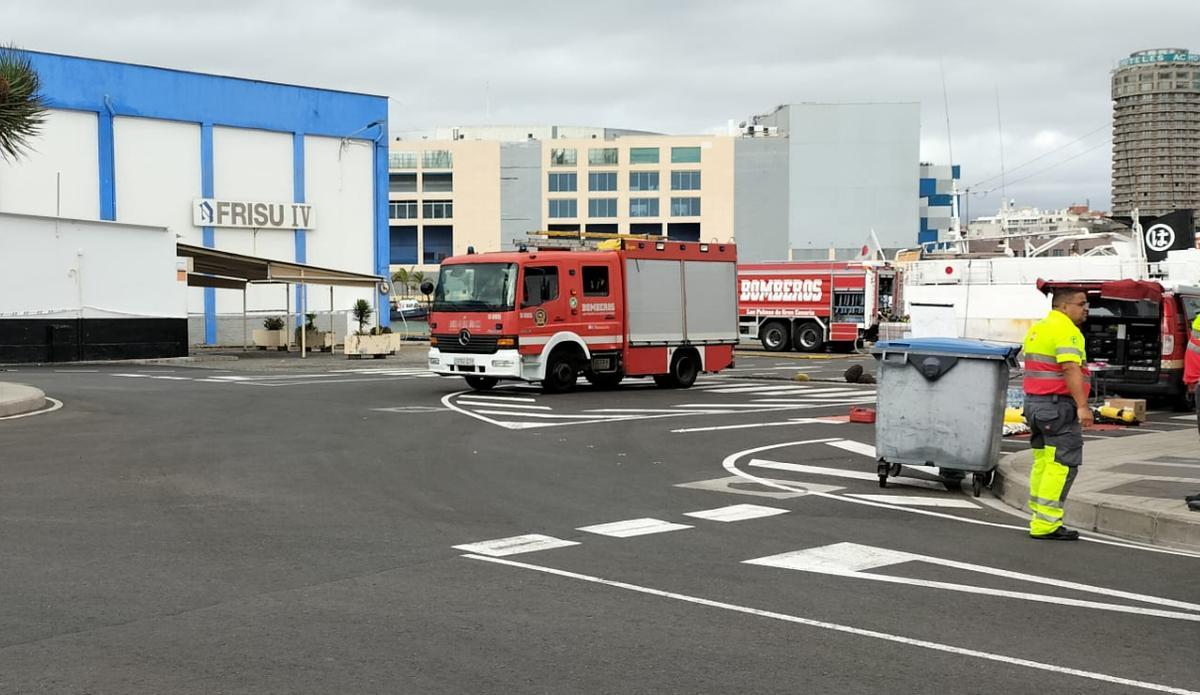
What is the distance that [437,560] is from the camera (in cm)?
800

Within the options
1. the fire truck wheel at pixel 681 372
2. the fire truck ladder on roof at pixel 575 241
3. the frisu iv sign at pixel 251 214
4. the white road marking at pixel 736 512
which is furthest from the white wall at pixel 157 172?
the white road marking at pixel 736 512

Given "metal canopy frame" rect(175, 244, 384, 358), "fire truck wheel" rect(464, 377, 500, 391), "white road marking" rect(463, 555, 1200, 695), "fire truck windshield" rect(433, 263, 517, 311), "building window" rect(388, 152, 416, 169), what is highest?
"building window" rect(388, 152, 416, 169)

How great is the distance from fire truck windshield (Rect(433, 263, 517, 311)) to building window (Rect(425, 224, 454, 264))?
106 m

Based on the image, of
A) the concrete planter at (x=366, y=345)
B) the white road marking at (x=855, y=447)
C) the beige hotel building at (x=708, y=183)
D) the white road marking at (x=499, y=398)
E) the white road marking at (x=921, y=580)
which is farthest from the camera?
the beige hotel building at (x=708, y=183)

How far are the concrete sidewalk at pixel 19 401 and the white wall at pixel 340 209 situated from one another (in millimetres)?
31250

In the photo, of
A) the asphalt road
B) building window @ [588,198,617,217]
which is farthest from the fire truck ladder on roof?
building window @ [588,198,617,217]

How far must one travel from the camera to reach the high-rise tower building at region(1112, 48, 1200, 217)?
16788 cm

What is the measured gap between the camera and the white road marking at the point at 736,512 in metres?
9.99

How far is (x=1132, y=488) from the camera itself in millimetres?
10703

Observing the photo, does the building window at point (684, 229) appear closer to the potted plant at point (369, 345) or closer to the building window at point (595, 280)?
the potted plant at point (369, 345)

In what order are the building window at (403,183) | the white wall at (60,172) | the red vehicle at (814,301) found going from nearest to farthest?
1. the red vehicle at (814,301)
2. the white wall at (60,172)
3. the building window at (403,183)

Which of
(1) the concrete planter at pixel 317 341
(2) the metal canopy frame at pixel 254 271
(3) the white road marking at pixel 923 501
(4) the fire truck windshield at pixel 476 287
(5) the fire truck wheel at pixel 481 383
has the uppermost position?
(2) the metal canopy frame at pixel 254 271

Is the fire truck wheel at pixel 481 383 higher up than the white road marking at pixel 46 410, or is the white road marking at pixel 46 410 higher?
the fire truck wheel at pixel 481 383

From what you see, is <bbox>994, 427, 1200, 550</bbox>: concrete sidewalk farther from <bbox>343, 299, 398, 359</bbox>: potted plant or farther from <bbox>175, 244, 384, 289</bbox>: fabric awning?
<bbox>175, 244, 384, 289</bbox>: fabric awning
